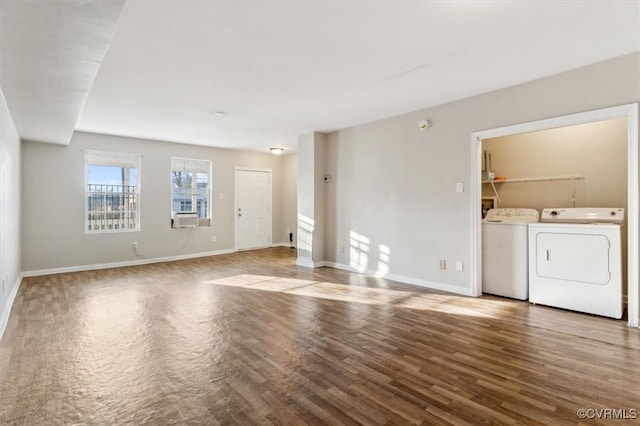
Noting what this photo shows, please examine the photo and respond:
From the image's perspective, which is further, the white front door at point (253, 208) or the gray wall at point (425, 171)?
the white front door at point (253, 208)

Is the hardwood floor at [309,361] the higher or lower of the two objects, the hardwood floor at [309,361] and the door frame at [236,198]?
the lower

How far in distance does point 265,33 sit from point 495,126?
9.48ft

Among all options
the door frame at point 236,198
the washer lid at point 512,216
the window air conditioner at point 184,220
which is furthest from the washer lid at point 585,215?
the window air conditioner at point 184,220

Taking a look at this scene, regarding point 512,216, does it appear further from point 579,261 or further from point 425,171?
point 425,171

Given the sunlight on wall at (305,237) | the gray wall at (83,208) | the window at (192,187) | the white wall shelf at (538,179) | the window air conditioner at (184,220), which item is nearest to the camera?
the white wall shelf at (538,179)

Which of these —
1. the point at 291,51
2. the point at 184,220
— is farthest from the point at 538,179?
the point at 184,220

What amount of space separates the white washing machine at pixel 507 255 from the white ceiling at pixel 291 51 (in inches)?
66.7

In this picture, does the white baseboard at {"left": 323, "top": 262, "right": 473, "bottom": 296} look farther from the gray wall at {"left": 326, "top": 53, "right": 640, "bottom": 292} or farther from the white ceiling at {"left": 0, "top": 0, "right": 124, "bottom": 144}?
the white ceiling at {"left": 0, "top": 0, "right": 124, "bottom": 144}

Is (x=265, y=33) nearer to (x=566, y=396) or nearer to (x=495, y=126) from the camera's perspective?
(x=495, y=126)

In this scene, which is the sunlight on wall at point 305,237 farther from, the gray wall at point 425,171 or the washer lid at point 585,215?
the washer lid at point 585,215

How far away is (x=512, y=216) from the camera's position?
4492 mm

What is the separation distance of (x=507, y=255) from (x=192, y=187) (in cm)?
623

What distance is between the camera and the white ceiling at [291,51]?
2.22 metres

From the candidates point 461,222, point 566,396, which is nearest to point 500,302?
point 461,222
